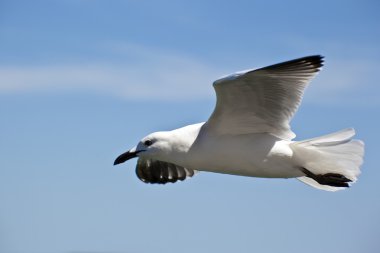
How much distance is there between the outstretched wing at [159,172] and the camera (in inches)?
408

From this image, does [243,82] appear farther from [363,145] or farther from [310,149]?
[363,145]

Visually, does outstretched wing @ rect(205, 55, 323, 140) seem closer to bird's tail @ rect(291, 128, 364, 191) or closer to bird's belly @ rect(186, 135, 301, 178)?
bird's belly @ rect(186, 135, 301, 178)

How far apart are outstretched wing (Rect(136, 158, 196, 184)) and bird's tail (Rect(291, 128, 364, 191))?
79.9 inches

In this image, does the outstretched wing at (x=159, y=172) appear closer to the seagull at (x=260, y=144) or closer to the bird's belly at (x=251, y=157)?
the seagull at (x=260, y=144)

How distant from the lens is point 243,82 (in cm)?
802

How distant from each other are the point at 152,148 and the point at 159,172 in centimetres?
171

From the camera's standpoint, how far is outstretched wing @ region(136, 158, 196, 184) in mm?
10359

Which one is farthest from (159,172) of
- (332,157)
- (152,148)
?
(332,157)

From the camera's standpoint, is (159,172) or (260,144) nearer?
(260,144)

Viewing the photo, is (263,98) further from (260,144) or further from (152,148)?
(152,148)

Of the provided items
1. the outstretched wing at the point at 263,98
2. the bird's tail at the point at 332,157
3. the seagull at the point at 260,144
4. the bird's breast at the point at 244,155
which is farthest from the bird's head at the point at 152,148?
the bird's tail at the point at 332,157

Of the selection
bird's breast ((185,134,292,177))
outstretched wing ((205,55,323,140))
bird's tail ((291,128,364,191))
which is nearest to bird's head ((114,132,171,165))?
bird's breast ((185,134,292,177))

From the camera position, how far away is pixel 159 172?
10.4m

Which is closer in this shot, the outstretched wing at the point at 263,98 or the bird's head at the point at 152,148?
the outstretched wing at the point at 263,98
